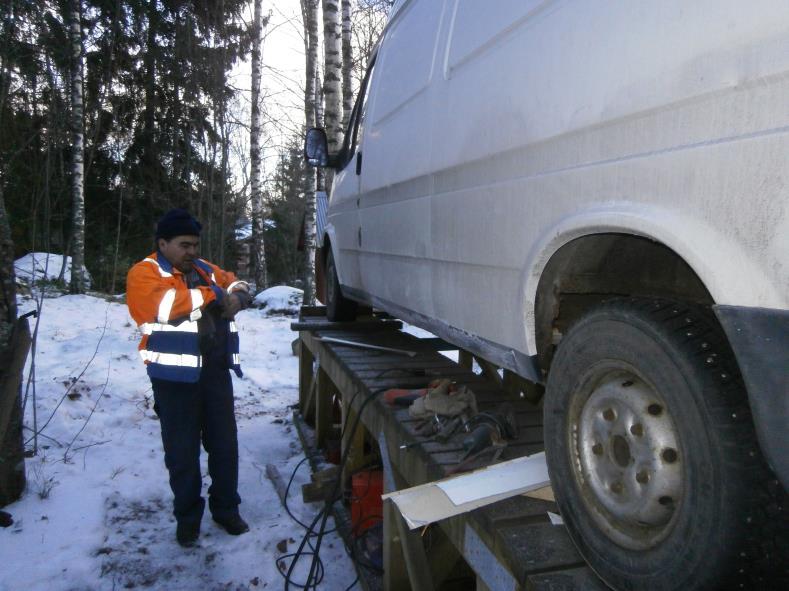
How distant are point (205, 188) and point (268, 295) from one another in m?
6.46

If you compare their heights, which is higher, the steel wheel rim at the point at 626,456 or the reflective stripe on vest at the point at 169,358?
the steel wheel rim at the point at 626,456

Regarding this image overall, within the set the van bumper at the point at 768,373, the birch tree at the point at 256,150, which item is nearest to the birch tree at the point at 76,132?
the birch tree at the point at 256,150

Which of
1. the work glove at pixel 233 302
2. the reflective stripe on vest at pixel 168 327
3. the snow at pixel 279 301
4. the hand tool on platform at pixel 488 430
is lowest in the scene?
the snow at pixel 279 301

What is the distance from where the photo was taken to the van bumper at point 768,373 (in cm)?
105

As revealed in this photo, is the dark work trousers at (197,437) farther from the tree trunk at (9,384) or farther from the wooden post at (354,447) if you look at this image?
the tree trunk at (9,384)

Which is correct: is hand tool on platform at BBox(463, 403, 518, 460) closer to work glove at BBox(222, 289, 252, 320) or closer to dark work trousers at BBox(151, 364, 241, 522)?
work glove at BBox(222, 289, 252, 320)

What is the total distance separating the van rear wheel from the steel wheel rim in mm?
3649

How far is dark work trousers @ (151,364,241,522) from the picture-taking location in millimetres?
3596

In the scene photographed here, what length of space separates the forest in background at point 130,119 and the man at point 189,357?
27.7 feet

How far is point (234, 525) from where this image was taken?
12.4 ft

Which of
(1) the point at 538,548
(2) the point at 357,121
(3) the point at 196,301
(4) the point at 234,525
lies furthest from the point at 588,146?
→ (4) the point at 234,525

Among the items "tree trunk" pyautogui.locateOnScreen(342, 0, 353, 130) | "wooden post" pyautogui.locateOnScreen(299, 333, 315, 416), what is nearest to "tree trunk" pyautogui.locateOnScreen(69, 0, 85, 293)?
"tree trunk" pyautogui.locateOnScreen(342, 0, 353, 130)

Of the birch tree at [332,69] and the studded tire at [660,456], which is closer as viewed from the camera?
the studded tire at [660,456]

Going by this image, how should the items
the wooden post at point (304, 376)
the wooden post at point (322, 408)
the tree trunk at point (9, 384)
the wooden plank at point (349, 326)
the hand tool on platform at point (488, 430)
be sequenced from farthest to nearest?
the wooden post at point (304, 376) → the wooden plank at point (349, 326) → the wooden post at point (322, 408) → the tree trunk at point (9, 384) → the hand tool on platform at point (488, 430)
